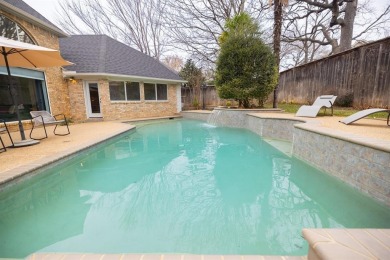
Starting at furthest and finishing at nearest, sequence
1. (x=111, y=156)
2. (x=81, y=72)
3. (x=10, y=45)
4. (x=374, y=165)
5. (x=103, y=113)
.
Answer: (x=103, y=113), (x=81, y=72), (x=111, y=156), (x=10, y=45), (x=374, y=165)

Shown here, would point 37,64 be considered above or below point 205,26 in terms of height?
below

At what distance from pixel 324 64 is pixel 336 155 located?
783 centimetres

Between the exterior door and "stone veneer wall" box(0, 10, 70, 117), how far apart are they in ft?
3.26

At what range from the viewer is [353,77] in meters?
7.84

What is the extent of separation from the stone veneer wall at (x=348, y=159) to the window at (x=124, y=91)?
10.5 meters

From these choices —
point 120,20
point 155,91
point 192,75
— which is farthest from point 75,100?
point 120,20

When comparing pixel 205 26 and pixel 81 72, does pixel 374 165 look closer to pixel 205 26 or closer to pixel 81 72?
pixel 81 72

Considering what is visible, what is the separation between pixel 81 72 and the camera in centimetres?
1048

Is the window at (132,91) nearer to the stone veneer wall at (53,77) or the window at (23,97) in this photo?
the stone veneer wall at (53,77)

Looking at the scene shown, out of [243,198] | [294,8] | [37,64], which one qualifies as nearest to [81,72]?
[37,64]

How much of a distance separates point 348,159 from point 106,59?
12.7m

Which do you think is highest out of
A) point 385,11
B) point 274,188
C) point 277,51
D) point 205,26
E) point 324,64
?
point 385,11

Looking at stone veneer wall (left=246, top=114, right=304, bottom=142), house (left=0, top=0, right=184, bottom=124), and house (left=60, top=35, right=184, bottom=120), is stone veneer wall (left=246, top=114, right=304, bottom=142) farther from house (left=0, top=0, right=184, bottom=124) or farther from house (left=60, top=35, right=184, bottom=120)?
house (left=0, top=0, right=184, bottom=124)

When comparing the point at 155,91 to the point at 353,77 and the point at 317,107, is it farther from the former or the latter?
the point at 353,77
